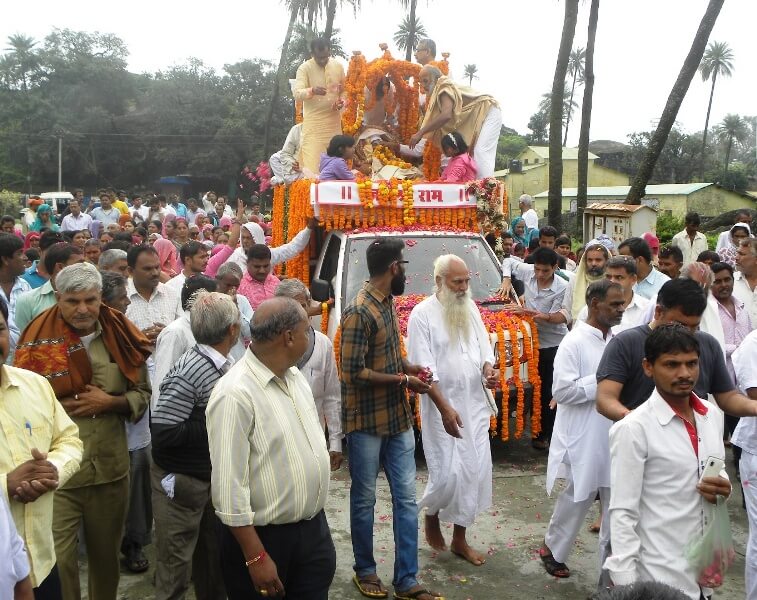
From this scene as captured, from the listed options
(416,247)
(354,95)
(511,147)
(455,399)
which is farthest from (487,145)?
(511,147)

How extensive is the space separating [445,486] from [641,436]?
2271 mm

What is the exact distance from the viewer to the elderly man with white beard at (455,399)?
5.08 m

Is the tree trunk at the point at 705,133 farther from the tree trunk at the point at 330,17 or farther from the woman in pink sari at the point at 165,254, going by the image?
the woman in pink sari at the point at 165,254

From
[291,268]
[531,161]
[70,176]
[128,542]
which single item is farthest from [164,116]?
[128,542]

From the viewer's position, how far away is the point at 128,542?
5.11 m

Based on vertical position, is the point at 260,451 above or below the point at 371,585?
above

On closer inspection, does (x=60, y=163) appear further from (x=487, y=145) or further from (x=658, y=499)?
(x=658, y=499)

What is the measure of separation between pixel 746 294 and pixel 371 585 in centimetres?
462

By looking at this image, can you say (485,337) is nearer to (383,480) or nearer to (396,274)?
(396,274)

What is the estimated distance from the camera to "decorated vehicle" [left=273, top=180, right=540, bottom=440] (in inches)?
276

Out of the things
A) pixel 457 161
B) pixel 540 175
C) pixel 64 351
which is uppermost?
pixel 540 175

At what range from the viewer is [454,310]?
202 inches

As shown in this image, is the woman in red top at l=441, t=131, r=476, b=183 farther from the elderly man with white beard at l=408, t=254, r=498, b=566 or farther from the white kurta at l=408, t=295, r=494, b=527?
the white kurta at l=408, t=295, r=494, b=527

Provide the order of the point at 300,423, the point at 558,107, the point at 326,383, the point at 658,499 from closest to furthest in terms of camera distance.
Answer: the point at 658,499 → the point at 300,423 → the point at 326,383 → the point at 558,107
